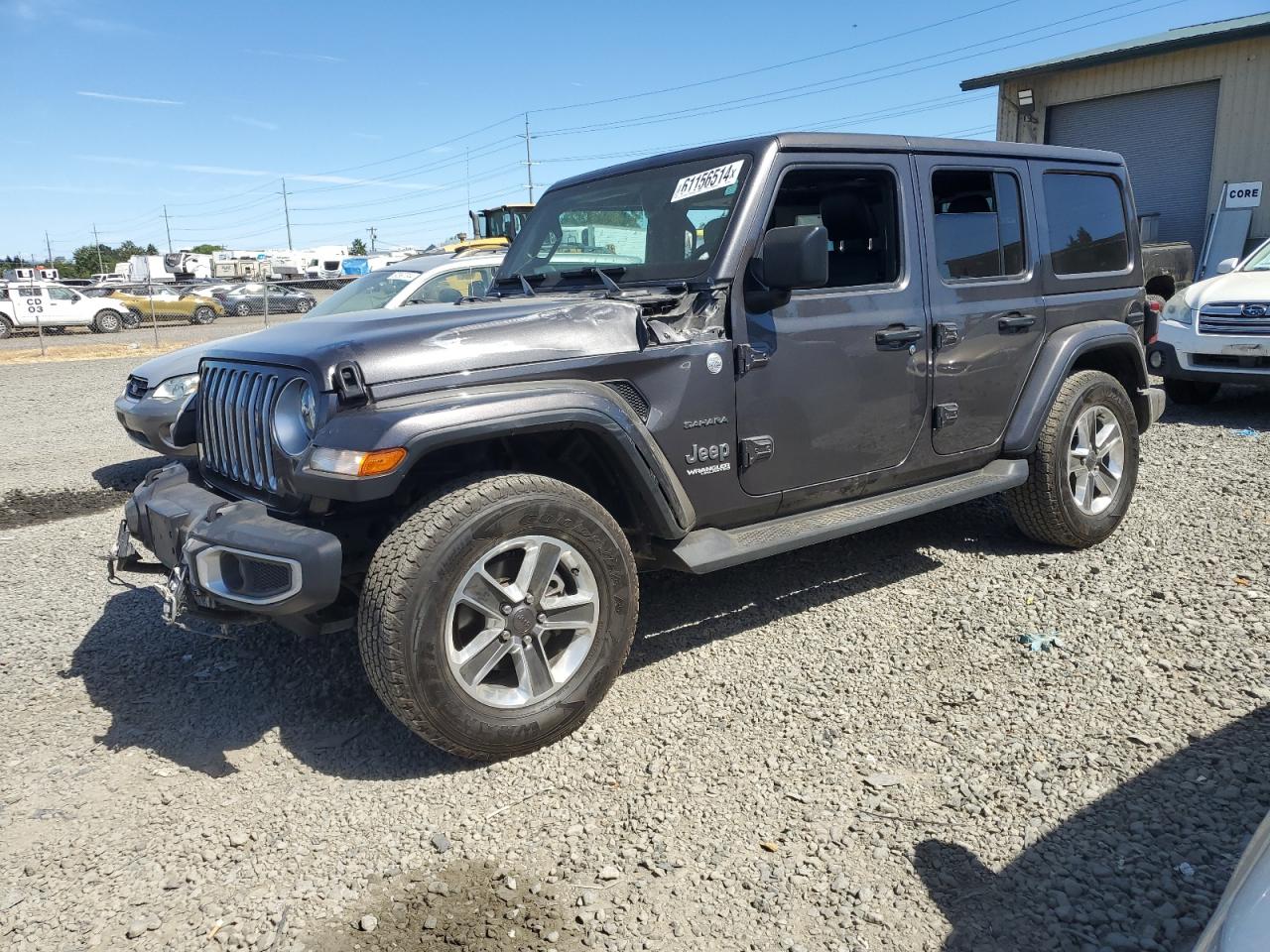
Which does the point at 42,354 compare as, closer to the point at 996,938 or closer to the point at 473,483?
the point at 473,483

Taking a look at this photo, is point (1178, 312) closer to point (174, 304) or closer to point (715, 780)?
point (715, 780)

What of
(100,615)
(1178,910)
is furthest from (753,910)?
(100,615)

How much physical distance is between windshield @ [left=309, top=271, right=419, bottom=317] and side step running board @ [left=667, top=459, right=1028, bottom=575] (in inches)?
187

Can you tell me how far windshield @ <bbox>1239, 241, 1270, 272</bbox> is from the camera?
882 centimetres

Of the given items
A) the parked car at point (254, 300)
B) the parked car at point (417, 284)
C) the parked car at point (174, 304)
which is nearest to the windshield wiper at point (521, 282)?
the parked car at point (417, 284)

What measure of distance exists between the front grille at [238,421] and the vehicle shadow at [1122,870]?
7.89 feet

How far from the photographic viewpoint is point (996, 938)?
2230 mm

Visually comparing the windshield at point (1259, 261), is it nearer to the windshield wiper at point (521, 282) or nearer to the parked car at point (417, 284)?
the parked car at point (417, 284)

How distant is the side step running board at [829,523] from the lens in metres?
3.46

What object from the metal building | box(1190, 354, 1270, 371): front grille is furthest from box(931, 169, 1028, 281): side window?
the metal building

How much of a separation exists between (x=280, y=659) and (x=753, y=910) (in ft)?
8.06

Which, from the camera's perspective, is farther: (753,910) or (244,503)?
(244,503)

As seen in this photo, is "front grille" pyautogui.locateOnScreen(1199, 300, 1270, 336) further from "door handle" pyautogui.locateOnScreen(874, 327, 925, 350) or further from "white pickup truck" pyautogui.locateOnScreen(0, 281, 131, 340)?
"white pickup truck" pyautogui.locateOnScreen(0, 281, 131, 340)

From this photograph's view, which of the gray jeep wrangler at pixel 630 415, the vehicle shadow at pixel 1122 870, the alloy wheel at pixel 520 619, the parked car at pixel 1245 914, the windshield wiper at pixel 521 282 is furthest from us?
the windshield wiper at pixel 521 282
